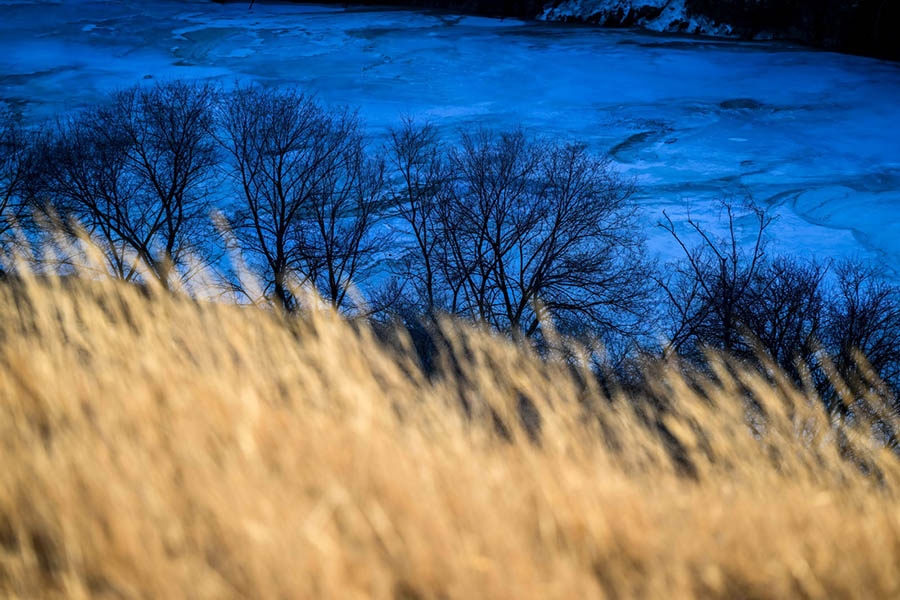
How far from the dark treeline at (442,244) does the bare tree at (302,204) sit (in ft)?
0.32

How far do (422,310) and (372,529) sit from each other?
53.6 feet

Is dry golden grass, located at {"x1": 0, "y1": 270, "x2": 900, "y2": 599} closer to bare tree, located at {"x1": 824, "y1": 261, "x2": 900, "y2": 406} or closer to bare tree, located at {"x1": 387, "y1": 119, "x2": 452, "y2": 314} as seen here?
bare tree, located at {"x1": 824, "y1": 261, "x2": 900, "y2": 406}

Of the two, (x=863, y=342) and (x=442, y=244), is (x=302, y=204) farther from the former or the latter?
(x=863, y=342)

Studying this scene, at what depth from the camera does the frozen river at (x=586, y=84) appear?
2453 cm

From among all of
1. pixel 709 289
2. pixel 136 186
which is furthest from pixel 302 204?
pixel 709 289

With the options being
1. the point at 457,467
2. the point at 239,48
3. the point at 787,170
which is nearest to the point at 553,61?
the point at 787,170

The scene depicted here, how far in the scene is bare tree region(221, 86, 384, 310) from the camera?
1980 centimetres

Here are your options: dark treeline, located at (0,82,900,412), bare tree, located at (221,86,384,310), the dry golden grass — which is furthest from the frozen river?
the dry golden grass

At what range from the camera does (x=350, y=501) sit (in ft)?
6.37

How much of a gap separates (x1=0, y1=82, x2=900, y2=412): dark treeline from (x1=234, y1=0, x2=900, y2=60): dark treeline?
66.6 feet

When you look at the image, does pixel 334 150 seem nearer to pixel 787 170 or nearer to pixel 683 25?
pixel 787 170

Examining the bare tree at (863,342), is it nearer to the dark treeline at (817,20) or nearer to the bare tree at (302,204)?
the bare tree at (302,204)

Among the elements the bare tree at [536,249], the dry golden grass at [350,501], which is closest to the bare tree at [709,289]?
the bare tree at [536,249]

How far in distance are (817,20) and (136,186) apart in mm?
35743
